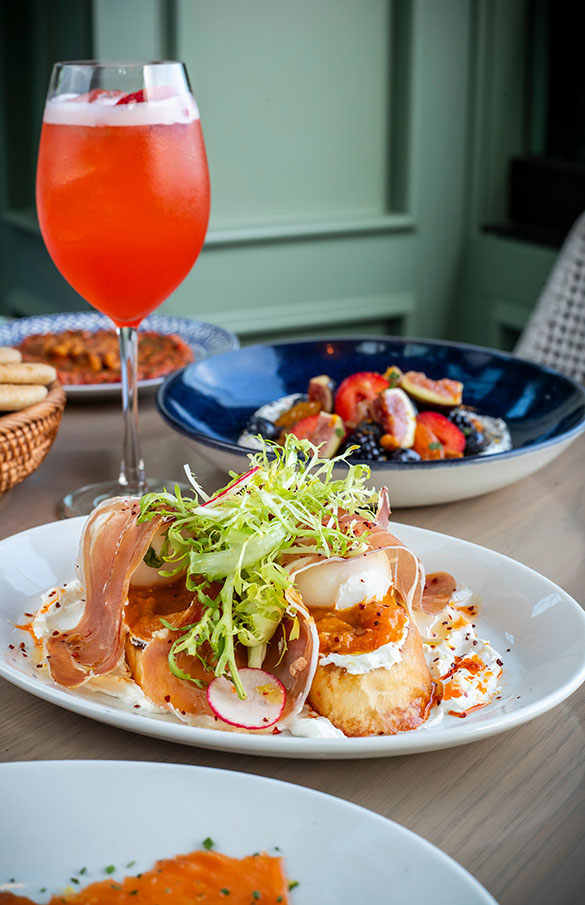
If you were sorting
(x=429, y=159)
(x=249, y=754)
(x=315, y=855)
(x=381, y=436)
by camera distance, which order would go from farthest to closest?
(x=429, y=159) < (x=381, y=436) < (x=249, y=754) < (x=315, y=855)

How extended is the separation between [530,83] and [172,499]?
357 cm

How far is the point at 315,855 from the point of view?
544mm

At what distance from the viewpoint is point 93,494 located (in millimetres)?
1167

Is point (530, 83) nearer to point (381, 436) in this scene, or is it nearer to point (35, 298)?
point (35, 298)

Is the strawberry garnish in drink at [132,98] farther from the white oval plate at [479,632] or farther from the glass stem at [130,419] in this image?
the white oval plate at [479,632]

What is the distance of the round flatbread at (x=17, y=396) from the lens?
1.11 metres

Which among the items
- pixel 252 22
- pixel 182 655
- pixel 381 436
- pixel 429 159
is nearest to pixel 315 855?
pixel 182 655

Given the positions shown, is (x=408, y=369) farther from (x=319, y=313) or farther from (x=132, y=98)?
(x=319, y=313)

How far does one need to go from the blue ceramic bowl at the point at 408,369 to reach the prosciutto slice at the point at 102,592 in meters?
0.31

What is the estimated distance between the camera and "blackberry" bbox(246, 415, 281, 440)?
1.32 m

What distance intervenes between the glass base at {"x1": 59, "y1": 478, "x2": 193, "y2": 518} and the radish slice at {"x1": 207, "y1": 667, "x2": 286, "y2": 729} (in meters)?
0.47

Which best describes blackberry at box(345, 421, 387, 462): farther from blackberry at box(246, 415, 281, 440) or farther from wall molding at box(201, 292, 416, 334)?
wall molding at box(201, 292, 416, 334)

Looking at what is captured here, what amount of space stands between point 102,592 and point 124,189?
522mm

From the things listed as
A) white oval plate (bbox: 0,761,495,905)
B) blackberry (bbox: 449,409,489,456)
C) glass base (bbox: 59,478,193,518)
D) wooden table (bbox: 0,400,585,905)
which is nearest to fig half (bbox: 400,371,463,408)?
blackberry (bbox: 449,409,489,456)
